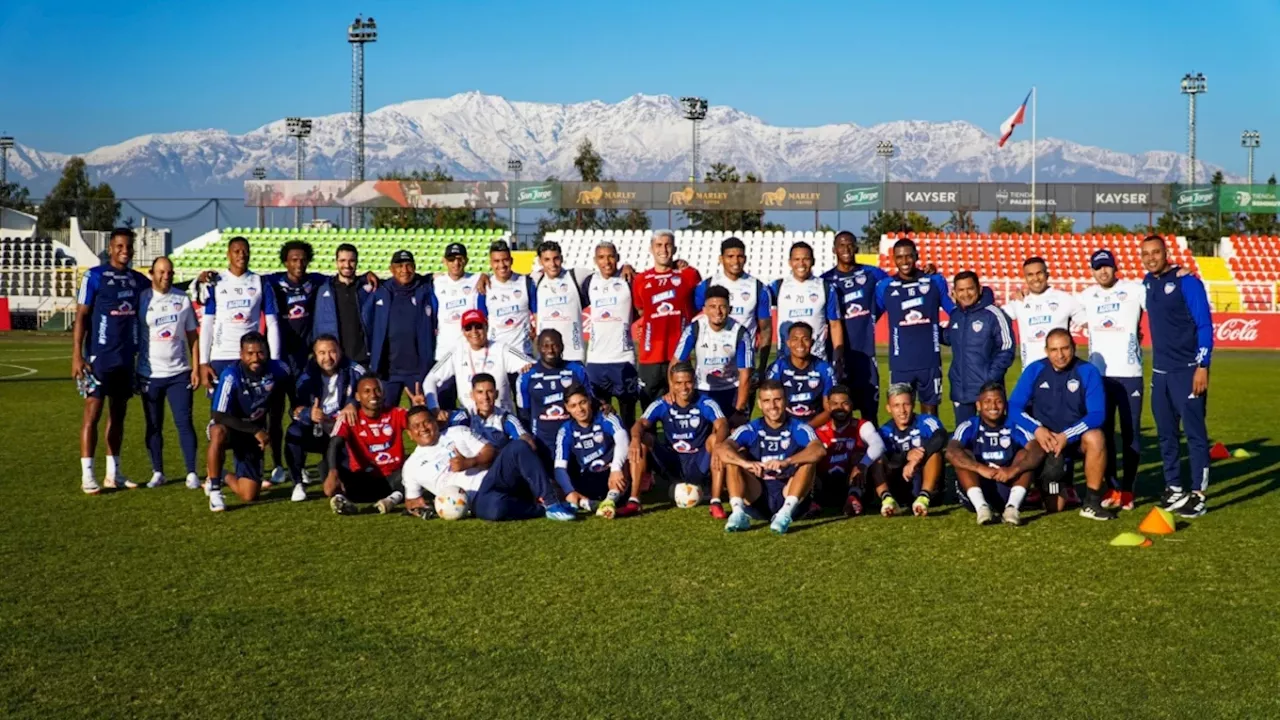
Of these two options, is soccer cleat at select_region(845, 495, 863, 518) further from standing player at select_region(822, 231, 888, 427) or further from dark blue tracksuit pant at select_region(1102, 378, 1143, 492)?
dark blue tracksuit pant at select_region(1102, 378, 1143, 492)

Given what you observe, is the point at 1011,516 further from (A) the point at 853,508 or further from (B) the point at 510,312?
(B) the point at 510,312

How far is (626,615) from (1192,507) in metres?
4.67

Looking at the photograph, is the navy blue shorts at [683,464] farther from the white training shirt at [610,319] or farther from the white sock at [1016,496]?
the white sock at [1016,496]

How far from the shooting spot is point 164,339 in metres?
9.58

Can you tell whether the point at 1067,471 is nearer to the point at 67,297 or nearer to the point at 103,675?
the point at 103,675

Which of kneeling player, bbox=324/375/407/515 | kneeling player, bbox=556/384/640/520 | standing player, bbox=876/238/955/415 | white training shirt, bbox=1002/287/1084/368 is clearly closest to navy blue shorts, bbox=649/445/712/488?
kneeling player, bbox=556/384/640/520

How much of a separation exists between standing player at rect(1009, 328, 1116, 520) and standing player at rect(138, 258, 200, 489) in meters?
6.05

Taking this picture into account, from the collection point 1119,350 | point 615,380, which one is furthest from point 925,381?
point 615,380

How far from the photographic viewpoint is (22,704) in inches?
183

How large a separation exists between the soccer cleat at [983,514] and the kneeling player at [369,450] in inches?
153

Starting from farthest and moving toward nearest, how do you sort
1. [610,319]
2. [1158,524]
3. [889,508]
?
[610,319]
[889,508]
[1158,524]

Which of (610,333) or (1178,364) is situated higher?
(610,333)

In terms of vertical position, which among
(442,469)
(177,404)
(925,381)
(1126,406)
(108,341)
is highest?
(108,341)

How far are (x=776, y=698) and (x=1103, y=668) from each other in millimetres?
1402
